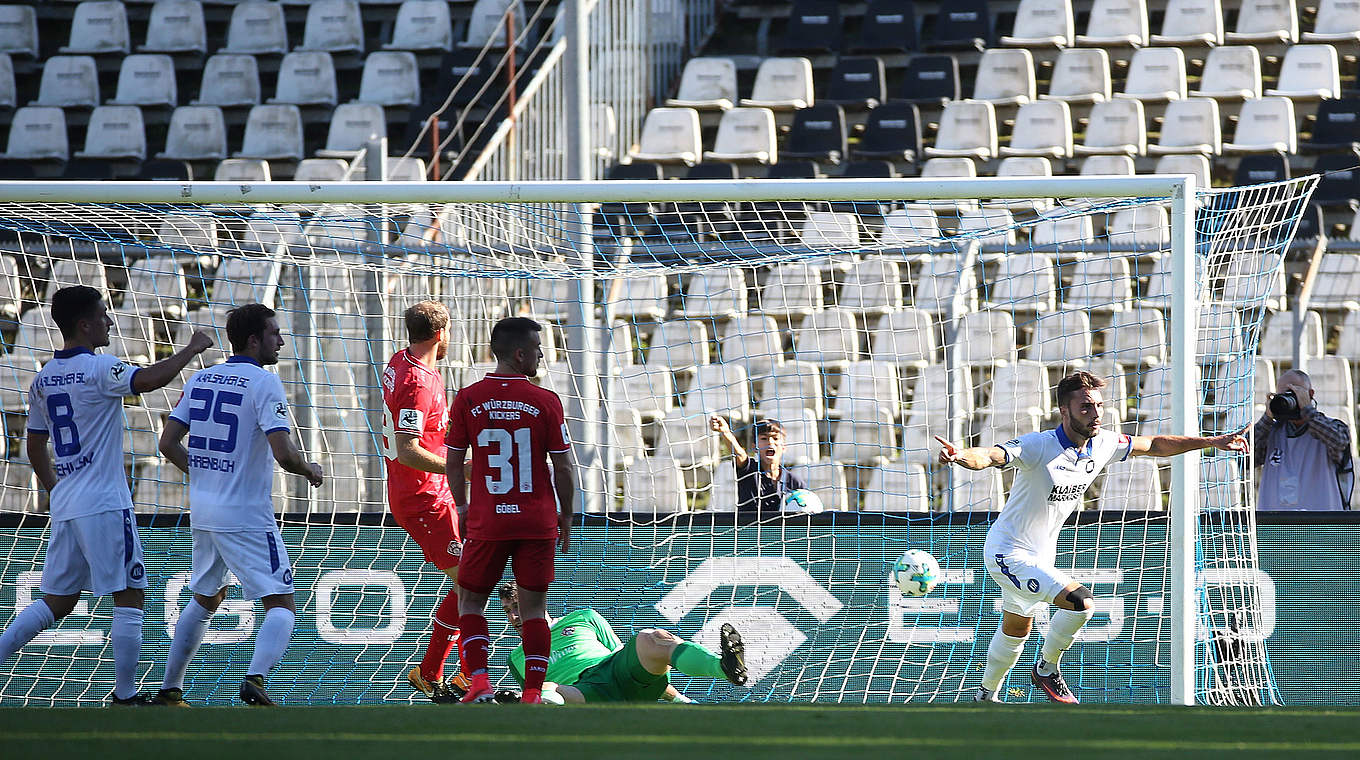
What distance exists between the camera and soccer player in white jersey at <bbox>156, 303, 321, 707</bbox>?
238 inches

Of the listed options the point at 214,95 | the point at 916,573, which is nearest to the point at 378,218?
the point at 916,573

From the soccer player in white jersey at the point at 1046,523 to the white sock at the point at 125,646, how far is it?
3.67 m

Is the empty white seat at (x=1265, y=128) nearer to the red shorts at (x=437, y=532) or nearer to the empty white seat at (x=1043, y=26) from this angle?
the empty white seat at (x=1043, y=26)

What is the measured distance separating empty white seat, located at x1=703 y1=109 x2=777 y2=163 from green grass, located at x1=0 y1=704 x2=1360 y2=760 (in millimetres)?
8280

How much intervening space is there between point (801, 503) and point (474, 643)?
2.38 metres

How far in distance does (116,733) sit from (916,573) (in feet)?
13.4

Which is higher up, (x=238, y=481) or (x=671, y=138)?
(x=671, y=138)

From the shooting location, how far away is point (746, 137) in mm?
13125

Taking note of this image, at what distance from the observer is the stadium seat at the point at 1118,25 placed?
1359 centimetres

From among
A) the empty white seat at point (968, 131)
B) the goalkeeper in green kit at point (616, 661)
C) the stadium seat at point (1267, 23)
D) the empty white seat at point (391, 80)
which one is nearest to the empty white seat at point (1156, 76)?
the stadium seat at point (1267, 23)

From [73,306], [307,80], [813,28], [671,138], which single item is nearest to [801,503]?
[73,306]

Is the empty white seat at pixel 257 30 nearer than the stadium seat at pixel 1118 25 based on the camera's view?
No

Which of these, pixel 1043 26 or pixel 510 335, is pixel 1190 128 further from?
pixel 510 335

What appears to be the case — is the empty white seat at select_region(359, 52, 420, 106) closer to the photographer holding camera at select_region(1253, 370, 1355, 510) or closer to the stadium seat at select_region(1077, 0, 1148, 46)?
the stadium seat at select_region(1077, 0, 1148, 46)
